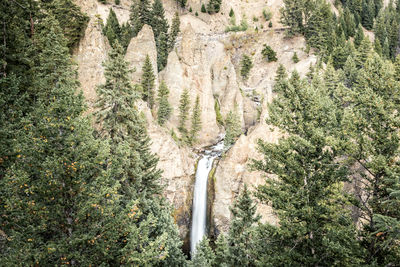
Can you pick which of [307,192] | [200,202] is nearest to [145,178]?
[307,192]

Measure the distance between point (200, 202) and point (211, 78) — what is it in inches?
1126

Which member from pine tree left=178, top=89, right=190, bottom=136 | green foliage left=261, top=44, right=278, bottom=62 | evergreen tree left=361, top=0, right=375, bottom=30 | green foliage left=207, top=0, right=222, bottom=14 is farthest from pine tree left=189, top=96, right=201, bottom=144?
evergreen tree left=361, top=0, right=375, bottom=30

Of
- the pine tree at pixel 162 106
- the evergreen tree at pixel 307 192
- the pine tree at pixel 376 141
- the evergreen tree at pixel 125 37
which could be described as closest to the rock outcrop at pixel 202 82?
the pine tree at pixel 162 106

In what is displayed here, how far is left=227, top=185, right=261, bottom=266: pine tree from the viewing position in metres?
16.5

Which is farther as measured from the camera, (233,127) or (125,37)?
(125,37)

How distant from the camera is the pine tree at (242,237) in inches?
651

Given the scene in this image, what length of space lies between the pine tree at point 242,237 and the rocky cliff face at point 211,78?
184 cm

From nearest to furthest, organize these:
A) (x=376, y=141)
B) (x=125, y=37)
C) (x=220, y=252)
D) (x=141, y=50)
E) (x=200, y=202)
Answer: (x=376, y=141), (x=220, y=252), (x=200, y=202), (x=141, y=50), (x=125, y=37)

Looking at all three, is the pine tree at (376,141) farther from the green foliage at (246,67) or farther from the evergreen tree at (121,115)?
the green foliage at (246,67)

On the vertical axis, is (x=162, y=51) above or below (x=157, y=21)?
below

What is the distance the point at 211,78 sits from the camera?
51188mm

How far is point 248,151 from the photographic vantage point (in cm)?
3023

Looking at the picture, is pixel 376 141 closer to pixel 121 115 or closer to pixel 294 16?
pixel 121 115

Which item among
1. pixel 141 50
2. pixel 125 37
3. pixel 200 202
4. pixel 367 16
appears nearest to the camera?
pixel 200 202
